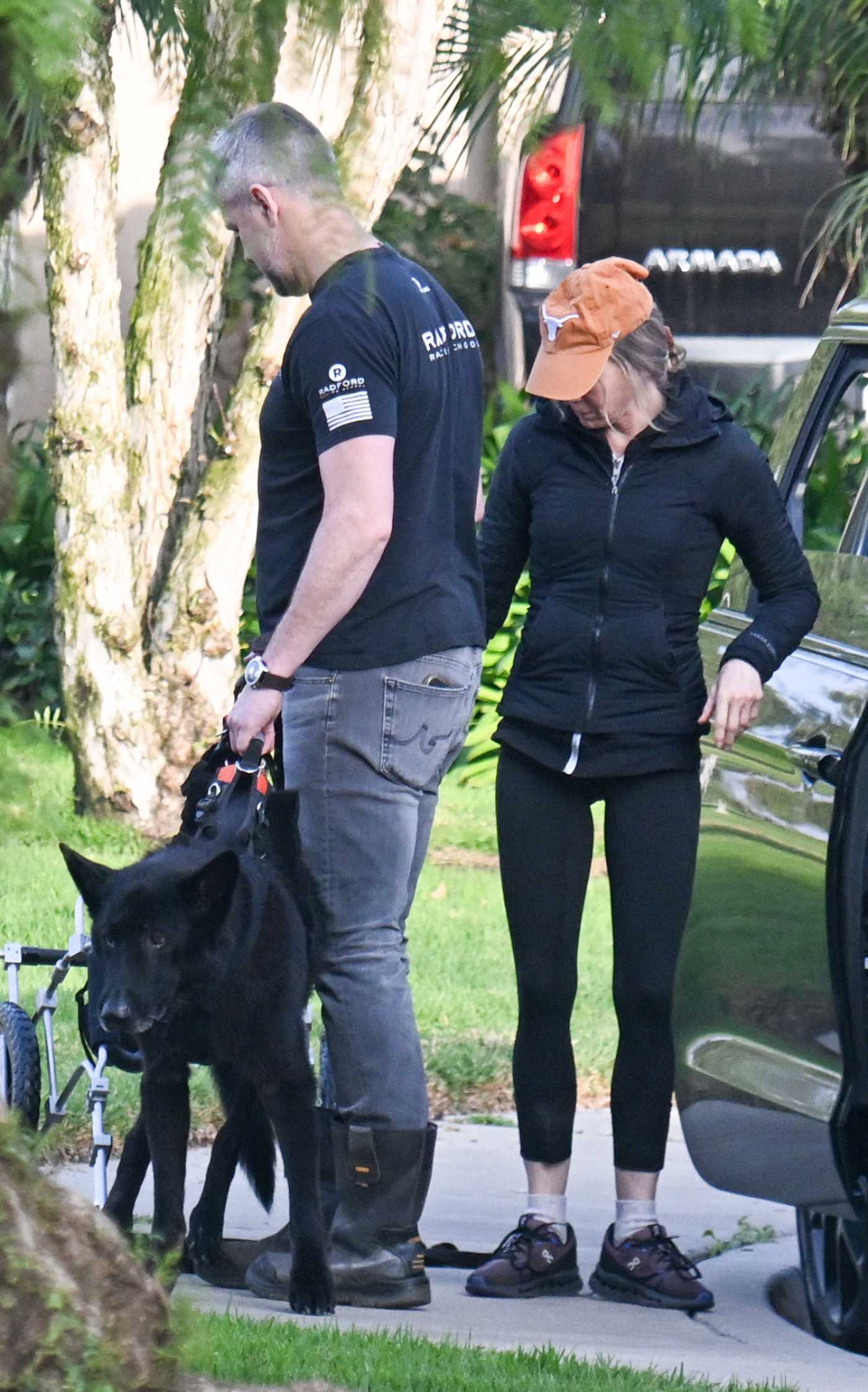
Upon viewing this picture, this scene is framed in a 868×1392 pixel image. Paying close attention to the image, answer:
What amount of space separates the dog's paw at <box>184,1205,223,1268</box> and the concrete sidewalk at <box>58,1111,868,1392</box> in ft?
0.19

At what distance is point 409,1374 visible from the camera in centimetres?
335

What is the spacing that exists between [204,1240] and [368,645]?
1.27 metres

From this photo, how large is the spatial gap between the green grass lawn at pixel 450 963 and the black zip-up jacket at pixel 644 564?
1114mm

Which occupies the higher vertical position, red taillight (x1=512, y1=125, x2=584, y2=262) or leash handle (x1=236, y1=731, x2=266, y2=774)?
red taillight (x1=512, y1=125, x2=584, y2=262)

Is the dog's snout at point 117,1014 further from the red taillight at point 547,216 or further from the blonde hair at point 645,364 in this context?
the red taillight at point 547,216

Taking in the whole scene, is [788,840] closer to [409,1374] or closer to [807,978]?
[807,978]

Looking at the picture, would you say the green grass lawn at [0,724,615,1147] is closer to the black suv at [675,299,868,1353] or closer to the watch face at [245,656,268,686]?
the watch face at [245,656,268,686]

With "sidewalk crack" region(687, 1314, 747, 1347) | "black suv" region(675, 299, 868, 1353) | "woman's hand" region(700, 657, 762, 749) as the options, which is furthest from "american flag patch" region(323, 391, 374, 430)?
"sidewalk crack" region(687, 1314, 747, 1347)

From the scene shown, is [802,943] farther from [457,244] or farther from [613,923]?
[457,244]

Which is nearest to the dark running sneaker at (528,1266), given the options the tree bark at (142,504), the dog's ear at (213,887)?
the dog's ear at (213,887)

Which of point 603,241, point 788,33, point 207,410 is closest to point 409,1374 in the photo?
point 788,33

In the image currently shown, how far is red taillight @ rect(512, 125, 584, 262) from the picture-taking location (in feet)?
31.0

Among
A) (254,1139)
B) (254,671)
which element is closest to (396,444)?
(254,671)

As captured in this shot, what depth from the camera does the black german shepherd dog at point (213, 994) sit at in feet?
12.1
